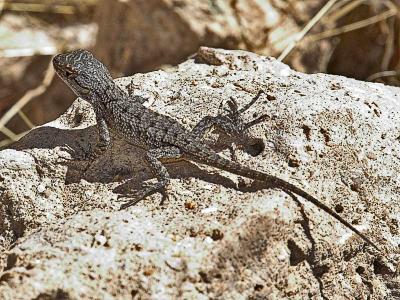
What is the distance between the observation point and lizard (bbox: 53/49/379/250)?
4562 mm

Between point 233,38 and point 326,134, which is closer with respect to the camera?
point 326,134

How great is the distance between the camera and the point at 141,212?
14.5 ft

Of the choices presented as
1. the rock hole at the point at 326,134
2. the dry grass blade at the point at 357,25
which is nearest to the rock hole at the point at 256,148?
the rock hole at the point at 326,134

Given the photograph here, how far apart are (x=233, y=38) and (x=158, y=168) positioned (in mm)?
3413

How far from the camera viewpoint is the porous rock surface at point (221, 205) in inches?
155

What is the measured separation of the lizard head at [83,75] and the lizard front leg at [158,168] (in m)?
0.95

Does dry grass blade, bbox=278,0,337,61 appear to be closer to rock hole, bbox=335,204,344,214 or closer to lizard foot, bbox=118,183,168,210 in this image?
rock hole, bbox=335,204,344,214

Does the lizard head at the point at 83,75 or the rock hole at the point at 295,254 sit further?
the lizard head at the point at 83,75

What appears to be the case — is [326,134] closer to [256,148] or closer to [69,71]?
[256,148]

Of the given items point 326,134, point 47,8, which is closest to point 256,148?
point 326,134

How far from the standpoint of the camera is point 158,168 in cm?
482

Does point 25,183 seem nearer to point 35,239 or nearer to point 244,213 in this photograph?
point 35,239

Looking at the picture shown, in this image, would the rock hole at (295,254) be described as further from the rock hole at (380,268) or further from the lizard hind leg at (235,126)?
the lizard hind leg at (235,126)

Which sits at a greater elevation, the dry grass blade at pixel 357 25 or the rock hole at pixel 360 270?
the dry grass blade at pixel 357 25
